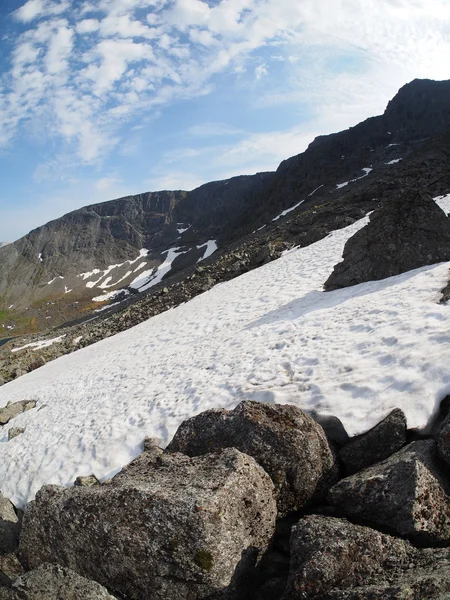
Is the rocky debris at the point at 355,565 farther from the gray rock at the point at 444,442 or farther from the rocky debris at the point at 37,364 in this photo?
the rocky debris at the point at 37,364

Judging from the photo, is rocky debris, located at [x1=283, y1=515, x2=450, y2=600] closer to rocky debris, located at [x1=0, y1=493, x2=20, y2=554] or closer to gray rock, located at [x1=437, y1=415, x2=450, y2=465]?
gray rock, located at [x1=437, y1=415, x2=450, y2=465]

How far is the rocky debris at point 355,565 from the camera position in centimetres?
435

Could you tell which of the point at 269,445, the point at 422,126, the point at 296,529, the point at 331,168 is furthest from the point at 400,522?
the point at 422,126

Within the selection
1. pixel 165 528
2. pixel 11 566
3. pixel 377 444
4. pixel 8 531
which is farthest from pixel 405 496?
pixel 8 531

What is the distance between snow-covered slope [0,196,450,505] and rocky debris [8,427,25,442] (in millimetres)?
264

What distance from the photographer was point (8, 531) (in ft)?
28.1

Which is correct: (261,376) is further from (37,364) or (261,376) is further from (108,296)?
(108,296)

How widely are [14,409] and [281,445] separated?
16.2 meters

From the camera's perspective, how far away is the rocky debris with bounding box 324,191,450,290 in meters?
16.5

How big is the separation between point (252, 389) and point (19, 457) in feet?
28.4

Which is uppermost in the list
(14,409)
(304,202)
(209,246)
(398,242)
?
(209,246)

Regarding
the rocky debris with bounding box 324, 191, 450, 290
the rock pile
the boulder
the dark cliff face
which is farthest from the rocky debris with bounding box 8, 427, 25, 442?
the dark cliff face

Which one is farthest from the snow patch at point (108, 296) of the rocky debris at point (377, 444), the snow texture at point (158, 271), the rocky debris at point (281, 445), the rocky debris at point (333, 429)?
the rocky debris at point (377, 444)

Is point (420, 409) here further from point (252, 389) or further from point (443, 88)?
point (443, 88)
